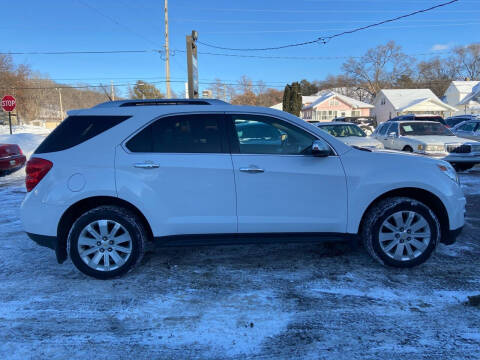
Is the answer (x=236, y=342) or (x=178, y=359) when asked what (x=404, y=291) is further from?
(x=178, y=359)

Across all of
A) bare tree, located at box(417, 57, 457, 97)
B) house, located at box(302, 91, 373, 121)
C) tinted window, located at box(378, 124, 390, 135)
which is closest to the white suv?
tinted window, located at box(378, 124, 390, 135)

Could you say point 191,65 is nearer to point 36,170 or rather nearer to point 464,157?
point 464,157

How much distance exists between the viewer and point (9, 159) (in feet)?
31.2

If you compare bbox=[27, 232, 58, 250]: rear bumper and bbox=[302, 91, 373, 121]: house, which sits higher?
bbox=[302, 91, 373, 121]: house

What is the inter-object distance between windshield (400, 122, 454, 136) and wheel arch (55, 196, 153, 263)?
10306mm

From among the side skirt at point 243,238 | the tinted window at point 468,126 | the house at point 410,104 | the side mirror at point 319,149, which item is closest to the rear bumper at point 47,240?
the side skirt at point 243,238

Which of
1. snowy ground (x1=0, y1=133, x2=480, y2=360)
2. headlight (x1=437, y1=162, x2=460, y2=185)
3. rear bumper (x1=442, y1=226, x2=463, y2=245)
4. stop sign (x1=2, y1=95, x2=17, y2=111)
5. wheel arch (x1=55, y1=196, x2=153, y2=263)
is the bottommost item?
snowy ground (x1=0, y1=133, x2=480, y2=360)

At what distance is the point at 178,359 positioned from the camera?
95.5 inches

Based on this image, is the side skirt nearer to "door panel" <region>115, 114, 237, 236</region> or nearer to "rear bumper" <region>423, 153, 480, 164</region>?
"door panel" <region>115, 114, 237, 236</region>

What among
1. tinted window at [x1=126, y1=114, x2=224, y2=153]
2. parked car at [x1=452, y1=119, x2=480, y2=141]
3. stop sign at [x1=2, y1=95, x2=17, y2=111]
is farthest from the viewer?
stop sign at [x1=2, y1=95, x2=17, y2=111]

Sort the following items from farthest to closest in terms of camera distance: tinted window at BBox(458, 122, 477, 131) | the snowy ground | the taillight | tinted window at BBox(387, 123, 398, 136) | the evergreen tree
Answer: the evergreen tree → tinted window at BBox(458, 122, 477, 131) → tinted window at BBox(387, 123, 398, 136) → the taillight → the snowy ground

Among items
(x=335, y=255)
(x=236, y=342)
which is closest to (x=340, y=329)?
(x=236, y=342)

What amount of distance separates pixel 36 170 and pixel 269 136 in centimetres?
245

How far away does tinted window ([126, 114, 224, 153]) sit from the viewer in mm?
3539
